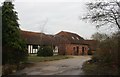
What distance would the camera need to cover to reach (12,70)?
71.8ft

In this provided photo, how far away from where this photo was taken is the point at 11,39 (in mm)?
26016

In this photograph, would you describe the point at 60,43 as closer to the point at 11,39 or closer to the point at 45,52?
the point at 45,52

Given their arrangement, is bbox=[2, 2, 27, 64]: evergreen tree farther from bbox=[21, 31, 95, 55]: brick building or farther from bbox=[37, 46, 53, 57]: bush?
bbox=[21, 31, 95, 55]: brick building

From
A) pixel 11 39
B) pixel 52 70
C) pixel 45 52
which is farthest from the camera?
pixel 45 52

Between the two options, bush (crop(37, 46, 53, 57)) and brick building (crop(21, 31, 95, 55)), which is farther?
brick building (crop(21, 31, 95, 55))

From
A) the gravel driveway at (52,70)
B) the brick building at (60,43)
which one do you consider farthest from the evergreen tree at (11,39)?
the brick building at (60,43)

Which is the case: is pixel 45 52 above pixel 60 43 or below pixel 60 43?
below

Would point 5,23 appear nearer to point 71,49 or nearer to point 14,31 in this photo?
point 14,31

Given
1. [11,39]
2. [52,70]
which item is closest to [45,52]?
[11,39]

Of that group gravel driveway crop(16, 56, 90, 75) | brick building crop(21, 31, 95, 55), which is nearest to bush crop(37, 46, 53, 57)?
brick building crop(21, 31, 95, 55)

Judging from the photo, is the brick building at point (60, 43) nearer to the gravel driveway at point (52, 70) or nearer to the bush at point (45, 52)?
the bush at point (45, 52)

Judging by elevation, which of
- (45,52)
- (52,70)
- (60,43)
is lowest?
(52,70)

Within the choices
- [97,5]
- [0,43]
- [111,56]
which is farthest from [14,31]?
[111,56]

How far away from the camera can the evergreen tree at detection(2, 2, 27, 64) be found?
23938 millimetres
